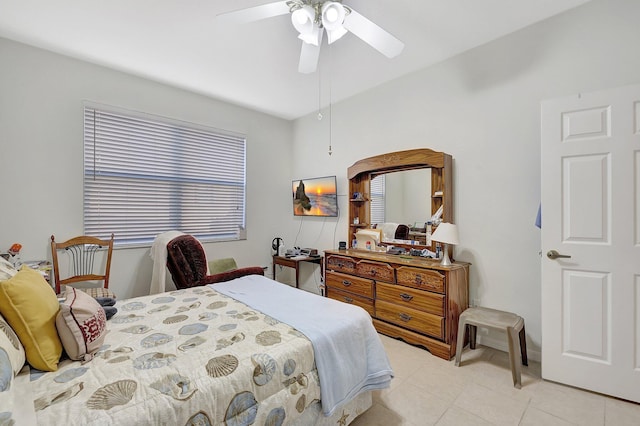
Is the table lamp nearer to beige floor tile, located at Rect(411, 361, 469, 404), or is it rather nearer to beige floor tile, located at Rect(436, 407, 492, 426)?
beige floor tile, located at Rect(411, 361, 469, 404)

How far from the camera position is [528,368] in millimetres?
2270

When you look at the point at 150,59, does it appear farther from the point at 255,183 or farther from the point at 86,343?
the point at 86,343

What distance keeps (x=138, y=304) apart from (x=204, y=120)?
8.34ft

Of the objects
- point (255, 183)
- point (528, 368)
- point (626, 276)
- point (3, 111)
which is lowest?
point (528, 368)

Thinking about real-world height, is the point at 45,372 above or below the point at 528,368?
above

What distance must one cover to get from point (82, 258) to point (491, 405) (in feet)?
12.3

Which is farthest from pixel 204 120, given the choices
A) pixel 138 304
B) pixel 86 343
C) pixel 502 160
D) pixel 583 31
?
pixel 583 31

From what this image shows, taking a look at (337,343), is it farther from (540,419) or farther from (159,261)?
(159,261)

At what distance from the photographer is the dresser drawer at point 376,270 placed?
282 centimetres

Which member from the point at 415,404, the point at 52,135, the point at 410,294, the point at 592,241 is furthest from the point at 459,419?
the point at 52,135

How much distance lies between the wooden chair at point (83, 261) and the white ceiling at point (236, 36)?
183cm

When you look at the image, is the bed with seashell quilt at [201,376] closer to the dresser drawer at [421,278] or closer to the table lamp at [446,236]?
the dresser drawer at [421,278]

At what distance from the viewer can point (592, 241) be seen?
1961 millimetres

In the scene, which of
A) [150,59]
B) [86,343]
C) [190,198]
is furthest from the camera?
[190,198]
